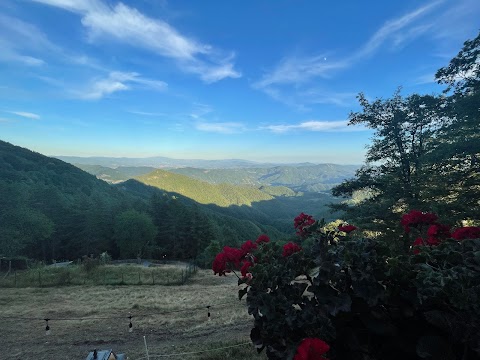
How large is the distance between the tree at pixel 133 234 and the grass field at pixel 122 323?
91.3 ft

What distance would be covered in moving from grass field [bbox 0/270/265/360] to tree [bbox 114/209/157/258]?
27830 millimetres

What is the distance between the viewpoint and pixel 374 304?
1844 mm

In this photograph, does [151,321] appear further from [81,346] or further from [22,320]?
[22,320]

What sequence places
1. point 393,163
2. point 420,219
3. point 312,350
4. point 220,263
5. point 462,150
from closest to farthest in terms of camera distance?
point 312,350, point 220,263, point 420,219, point 462,150, point 393,163

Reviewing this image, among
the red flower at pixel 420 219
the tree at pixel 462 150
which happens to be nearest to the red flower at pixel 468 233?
the red flower at pixel 420 219

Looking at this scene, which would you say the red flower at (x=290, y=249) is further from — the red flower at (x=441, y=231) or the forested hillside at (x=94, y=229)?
the forested hillside at (x=94, y=229)

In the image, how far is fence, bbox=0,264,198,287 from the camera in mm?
24406

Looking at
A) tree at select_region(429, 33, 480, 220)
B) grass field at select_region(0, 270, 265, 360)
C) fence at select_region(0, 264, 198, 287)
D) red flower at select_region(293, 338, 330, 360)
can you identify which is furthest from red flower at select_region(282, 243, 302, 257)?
fence at select_region(0, 264, 198, 287)

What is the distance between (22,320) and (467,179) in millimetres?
24326

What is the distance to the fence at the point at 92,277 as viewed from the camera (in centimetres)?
2441

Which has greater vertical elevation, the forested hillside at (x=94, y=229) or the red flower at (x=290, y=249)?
the red flower at (x=290, y=249)

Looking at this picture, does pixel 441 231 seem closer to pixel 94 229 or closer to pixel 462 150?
pixel 462 150

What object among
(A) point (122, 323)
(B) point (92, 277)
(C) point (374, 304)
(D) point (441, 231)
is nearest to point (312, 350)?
(C) point (374, 304)

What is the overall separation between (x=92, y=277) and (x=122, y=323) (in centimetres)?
1580
